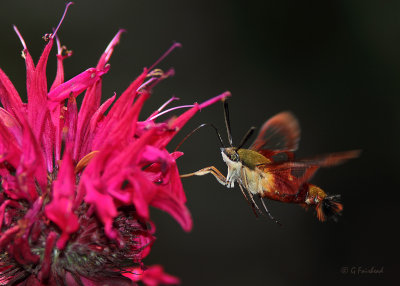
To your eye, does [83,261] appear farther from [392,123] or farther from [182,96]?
[392,123]

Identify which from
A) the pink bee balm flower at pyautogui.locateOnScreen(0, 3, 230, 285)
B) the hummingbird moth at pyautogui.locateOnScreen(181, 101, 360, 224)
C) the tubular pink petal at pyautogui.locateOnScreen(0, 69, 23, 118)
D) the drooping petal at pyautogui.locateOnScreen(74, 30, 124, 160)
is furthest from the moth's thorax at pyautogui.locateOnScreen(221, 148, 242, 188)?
the tubular pink petal at pyautogui.locateOnScreen(0, 69, 23, 118)

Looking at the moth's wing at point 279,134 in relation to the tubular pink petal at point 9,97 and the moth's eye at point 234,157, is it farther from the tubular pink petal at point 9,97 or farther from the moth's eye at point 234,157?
the tubular pink petal at point 9,97

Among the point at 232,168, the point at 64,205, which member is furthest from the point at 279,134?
the point at 64,205

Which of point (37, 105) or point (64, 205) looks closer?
point (64, 205)

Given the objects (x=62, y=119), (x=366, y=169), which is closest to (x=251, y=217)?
(x=366, y=169)

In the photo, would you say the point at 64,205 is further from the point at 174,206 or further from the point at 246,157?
the point at 246,157

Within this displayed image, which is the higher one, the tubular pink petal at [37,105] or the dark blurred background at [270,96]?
the tubular pink petal at [37,105]

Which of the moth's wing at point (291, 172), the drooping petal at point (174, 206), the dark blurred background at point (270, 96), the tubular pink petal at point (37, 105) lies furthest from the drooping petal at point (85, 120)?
the dark blurred background at point (270, 96)
